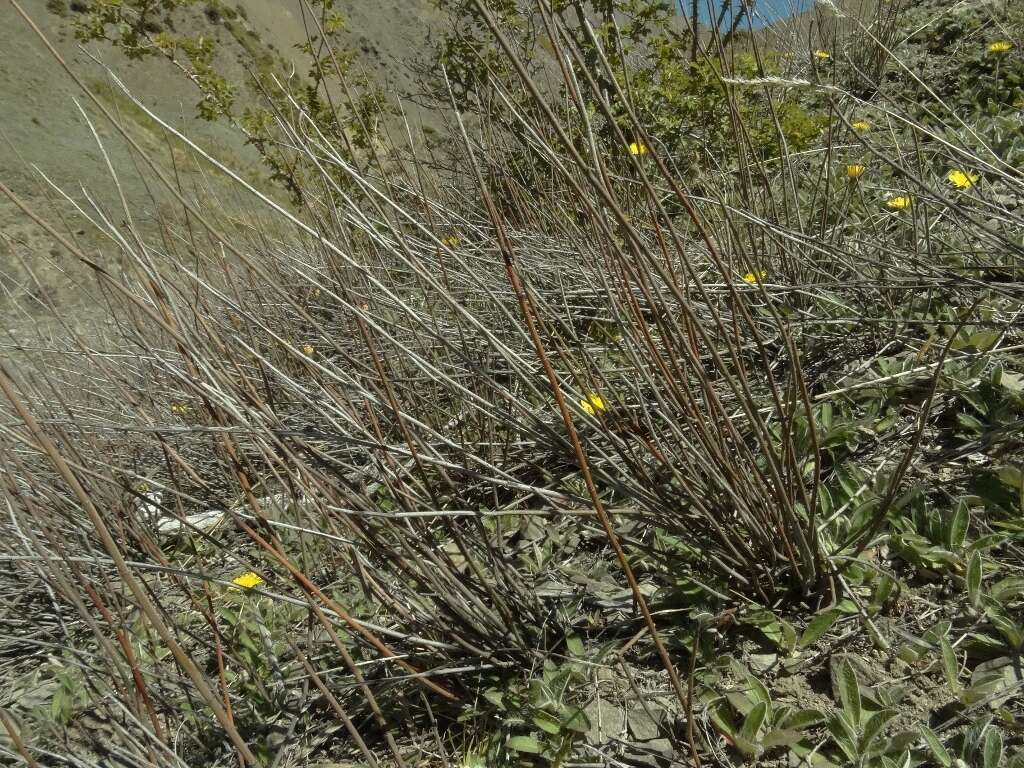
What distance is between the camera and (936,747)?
87 cm

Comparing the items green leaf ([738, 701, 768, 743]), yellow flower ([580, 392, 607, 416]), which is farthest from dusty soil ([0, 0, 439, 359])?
green leaf ([738, 701, 768, 743])

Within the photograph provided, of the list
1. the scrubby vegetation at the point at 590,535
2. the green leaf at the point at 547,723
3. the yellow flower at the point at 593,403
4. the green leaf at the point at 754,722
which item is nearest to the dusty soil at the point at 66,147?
the scrubby vegetation at the point at 590,535

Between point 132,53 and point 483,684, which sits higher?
point 132,53

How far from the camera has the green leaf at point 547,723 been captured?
1.03 metres

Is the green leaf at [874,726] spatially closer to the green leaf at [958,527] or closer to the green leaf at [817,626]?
the green leaf at [817,626]

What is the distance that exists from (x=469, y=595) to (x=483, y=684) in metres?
0.21

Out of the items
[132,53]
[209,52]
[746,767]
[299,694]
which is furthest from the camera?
[209,52]

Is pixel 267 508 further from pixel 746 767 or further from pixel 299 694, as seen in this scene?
pixel 746 767

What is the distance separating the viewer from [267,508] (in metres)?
1.74

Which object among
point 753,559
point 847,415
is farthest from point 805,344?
point 753,559

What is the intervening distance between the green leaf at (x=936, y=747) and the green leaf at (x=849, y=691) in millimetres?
79

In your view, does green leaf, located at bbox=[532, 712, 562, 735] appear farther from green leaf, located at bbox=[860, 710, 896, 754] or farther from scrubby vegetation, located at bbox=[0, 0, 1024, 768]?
green leaf, located at bbox=[860, 710, 896, 754]

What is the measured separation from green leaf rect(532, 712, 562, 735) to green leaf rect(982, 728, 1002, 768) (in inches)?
20.8

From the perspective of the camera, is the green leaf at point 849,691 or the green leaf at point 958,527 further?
the green leaf at point 958,527
